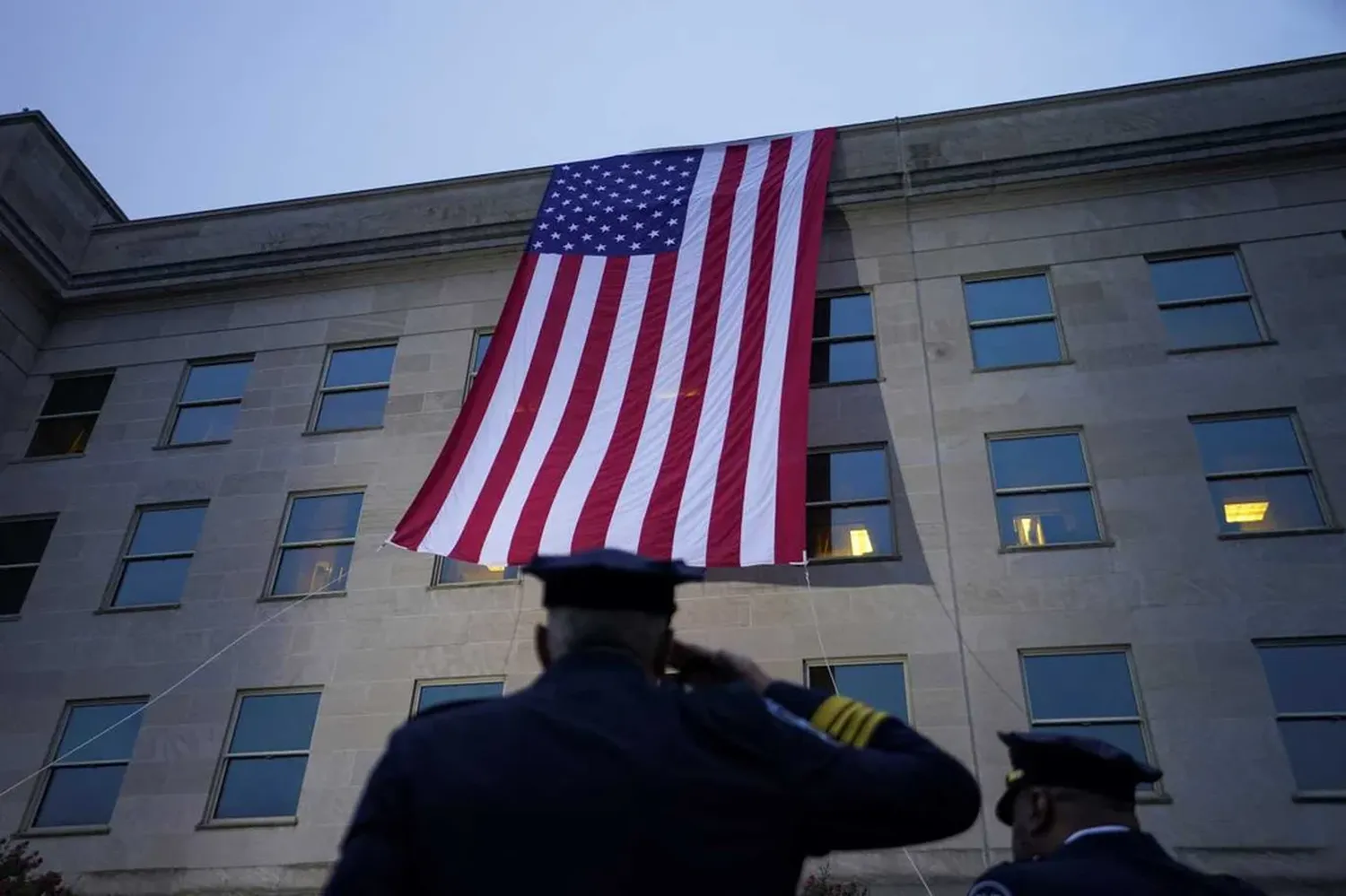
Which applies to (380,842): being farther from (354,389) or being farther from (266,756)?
(354,389)

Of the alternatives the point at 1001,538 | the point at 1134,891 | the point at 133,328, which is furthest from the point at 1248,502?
the point at 133,328

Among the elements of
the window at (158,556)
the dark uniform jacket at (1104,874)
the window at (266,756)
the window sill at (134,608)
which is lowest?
the dark uniform jacket at (1104,874)

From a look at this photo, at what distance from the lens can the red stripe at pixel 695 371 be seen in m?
11.9

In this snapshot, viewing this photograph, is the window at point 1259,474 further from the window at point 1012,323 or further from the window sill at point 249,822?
the window sill at point 249,822

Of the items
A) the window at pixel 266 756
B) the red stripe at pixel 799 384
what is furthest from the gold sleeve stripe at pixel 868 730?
the window at pixel 266 756

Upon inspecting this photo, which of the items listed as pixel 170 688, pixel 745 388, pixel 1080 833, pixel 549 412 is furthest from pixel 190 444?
pixel 1080 833

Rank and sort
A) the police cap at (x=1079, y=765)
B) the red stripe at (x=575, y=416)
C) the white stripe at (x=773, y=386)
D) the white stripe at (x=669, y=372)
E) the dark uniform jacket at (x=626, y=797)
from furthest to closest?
the red stripe at (x=575, y=416)
the white stripe at (x=669, y=372)
the white stripe at (x=773, y=386)
the police cap at (x=1079, y=765)
the dark uniform jacket at (x=626, y=797)

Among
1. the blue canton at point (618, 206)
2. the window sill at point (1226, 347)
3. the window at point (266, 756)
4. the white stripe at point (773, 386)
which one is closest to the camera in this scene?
the white stripe at point (773, 386)

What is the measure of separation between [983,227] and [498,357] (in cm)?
827

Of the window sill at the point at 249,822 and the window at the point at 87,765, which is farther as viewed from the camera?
the window at the point at 87,765

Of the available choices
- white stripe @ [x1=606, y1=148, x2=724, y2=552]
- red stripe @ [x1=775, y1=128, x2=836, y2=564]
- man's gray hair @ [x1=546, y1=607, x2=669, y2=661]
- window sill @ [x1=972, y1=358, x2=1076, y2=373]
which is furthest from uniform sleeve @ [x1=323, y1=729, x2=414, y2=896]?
window sill @ [x1=972, y1=358, x2=1076, y2=373]

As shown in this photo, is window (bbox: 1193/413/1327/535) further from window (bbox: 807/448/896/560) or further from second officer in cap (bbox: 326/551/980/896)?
second officer in cap (bbox: 326/551/980/896)

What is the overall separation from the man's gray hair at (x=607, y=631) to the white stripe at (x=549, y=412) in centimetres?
946

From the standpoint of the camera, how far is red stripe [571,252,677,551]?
12.1m
